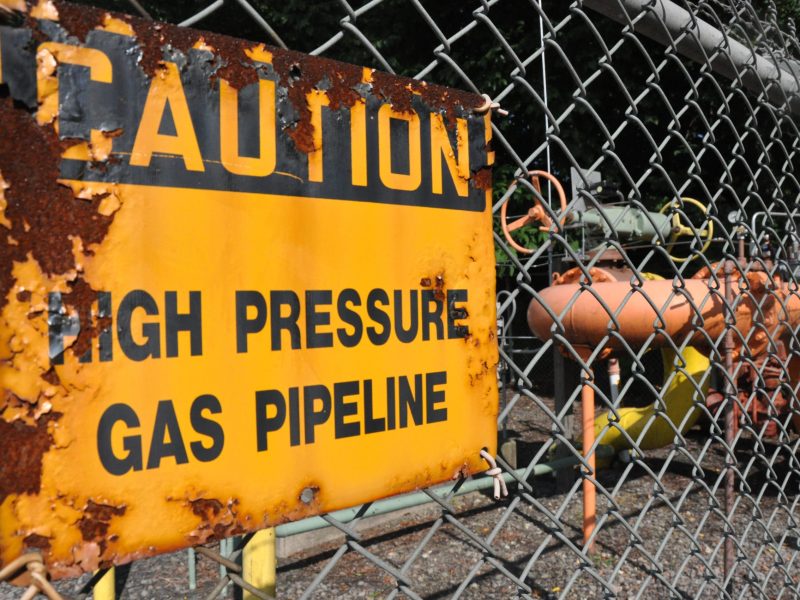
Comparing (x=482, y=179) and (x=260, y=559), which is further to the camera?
(x=260, y=559)

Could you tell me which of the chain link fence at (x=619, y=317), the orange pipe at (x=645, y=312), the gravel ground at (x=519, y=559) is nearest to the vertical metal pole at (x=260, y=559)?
the chain link fence at (x=619, y=317)

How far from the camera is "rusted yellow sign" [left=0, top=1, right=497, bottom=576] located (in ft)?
2.16

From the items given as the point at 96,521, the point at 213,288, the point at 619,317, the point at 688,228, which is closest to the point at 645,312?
the point at 619,317

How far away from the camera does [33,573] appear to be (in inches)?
24.5

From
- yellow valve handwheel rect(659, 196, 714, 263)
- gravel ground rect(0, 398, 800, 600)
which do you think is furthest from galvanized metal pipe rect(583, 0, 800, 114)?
gravel ground rect(0, 398, 800, 600)

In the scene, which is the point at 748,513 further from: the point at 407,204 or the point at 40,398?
the point at 40,398

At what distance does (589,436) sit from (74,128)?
321 centimetres

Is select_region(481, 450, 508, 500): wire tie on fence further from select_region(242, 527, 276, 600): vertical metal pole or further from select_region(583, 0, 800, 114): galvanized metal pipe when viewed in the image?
select_region(242, 527, 276, 600): vertical metal pole

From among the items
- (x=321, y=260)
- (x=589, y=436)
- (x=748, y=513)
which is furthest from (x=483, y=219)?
(x=748, y=513)

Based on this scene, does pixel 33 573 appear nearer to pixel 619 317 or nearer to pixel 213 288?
pixel 213 288

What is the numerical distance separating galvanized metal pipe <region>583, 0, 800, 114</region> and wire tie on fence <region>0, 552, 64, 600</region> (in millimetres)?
1389

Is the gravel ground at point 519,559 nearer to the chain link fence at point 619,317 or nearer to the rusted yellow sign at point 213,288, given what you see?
the chain link fence at point 619,317

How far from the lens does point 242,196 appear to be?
0.78m

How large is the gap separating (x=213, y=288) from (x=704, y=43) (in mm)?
1508
